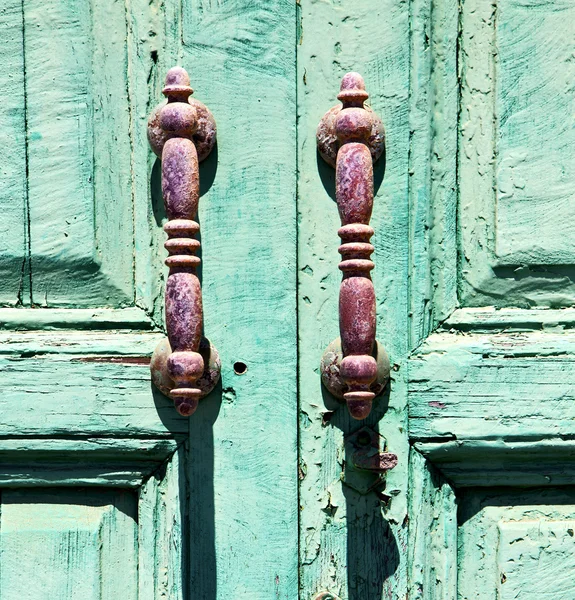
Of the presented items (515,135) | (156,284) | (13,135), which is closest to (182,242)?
(156,284)

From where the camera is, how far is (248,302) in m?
0.73

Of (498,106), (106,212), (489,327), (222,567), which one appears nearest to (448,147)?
(498,106)

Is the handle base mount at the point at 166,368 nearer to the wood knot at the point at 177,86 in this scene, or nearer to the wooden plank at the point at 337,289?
the wooden plank at the point at 337,289

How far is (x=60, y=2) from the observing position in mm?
742

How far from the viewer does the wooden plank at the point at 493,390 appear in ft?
2.42

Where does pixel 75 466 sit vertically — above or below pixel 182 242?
below

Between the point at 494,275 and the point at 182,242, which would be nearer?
the point at 182,242

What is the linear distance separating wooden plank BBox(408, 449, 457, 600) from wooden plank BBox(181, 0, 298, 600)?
4.1 inches

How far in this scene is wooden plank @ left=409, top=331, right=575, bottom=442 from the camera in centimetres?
74

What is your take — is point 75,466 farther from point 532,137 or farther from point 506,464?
point 532,137

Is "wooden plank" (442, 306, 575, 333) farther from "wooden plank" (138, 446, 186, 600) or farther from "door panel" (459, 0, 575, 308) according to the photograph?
"wooden plank" (138, 446, 186, 600)

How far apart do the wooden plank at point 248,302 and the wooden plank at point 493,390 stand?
12cm

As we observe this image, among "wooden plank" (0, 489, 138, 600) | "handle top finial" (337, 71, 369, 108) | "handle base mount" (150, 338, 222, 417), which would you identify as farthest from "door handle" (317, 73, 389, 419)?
"wooden plank" (0, 489, 138, 600)

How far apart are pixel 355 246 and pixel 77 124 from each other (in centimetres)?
28
